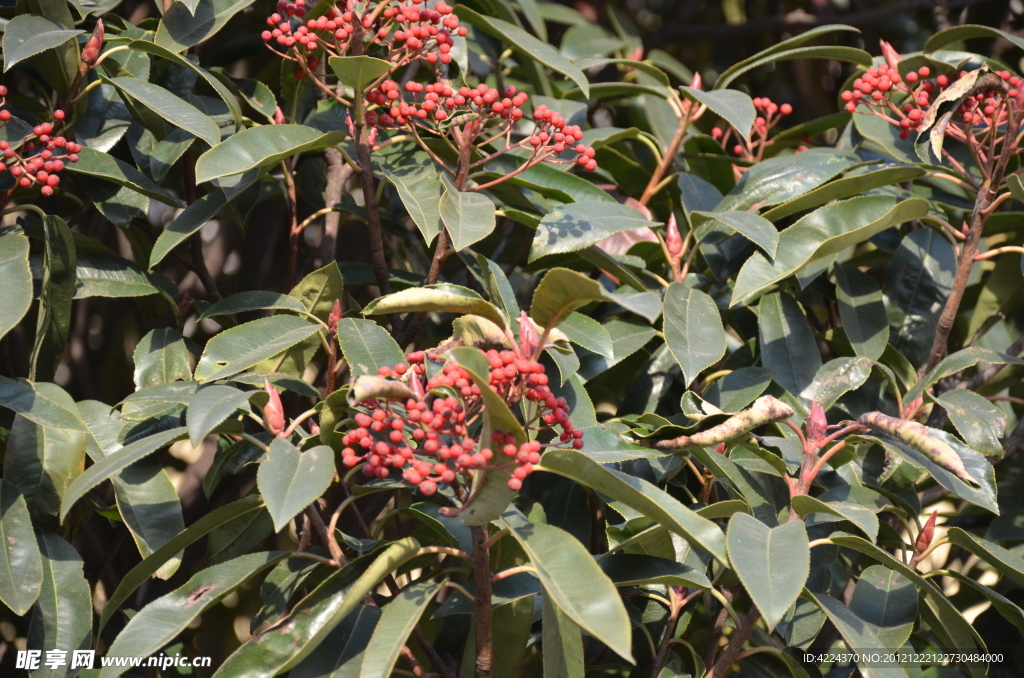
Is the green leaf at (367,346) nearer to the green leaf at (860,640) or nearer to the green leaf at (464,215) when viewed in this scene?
the green leaf at (464,215)

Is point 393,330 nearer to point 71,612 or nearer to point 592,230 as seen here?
point 592,230

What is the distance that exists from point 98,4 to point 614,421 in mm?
1103

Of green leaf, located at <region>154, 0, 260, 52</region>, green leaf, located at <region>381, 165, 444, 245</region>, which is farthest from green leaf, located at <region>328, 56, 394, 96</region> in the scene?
green leaf, located at <region>154, 0, 260, 52</region>

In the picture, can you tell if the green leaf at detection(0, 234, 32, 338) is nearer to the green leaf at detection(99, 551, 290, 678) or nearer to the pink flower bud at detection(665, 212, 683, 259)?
the green leaf at detection(99, 551, 290, 678)

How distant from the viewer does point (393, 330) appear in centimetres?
148

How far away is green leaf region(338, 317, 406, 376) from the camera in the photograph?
45.3 inches

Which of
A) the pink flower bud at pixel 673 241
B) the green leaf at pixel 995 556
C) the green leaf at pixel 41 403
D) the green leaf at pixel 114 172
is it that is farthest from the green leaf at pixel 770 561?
the green leaf at pixel 114 172

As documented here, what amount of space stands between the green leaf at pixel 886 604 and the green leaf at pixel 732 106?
679mm

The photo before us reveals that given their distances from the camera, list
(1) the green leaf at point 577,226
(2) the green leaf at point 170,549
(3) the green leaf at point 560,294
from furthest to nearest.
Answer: (1) the green leaf at point 577,226
(2) the green leaf at point 170,549
(3) the green leaf at point 560,294

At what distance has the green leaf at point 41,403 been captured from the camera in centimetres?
114

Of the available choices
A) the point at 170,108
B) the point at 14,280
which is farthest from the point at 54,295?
the point at 170,108

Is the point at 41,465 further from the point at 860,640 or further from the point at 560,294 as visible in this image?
the point at 860,640

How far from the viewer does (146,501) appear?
3.87 feet

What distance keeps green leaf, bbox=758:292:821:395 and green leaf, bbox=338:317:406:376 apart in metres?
0.62
